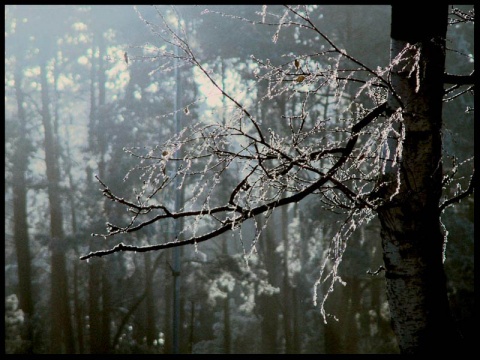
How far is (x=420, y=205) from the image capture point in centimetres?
232

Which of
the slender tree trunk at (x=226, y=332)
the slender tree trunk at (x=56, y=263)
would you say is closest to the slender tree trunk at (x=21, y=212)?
the slender tree trunk at (x=56, y=263)

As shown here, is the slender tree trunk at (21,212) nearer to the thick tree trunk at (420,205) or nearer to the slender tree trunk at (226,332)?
the slender tree trunk at (226,332)

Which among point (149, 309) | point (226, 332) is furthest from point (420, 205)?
point (226, 332)

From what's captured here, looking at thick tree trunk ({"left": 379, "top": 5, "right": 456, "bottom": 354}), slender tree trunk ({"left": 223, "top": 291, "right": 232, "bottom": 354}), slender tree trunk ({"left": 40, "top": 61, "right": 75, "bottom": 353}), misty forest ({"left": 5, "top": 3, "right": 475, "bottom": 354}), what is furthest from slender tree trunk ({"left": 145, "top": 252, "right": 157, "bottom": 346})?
thick tree trunk ({"left": 379, "top": 5, "right": 456, "bottom": 354})

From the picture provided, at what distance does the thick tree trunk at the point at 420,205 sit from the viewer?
2291 mm

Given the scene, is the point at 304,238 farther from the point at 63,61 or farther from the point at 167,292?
the point at 63,61

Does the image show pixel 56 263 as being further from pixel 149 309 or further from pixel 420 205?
pixel 420 205

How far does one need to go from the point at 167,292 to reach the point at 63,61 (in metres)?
9.93

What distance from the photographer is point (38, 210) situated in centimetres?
1761

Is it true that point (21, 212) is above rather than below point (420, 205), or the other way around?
above

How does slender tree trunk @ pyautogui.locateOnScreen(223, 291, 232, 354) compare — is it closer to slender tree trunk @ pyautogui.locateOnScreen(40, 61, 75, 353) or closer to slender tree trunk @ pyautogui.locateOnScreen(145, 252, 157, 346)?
slender tree trunk @ pyautogui.locateOnScreen(145, 252, 157, 346)

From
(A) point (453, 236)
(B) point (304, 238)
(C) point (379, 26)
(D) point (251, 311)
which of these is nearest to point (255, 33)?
(C) point (379, 26)

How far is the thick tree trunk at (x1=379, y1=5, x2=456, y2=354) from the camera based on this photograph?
229 cm

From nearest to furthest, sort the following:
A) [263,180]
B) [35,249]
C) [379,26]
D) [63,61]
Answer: [263,180] < [379,26] < [63,61] < [35,249]
